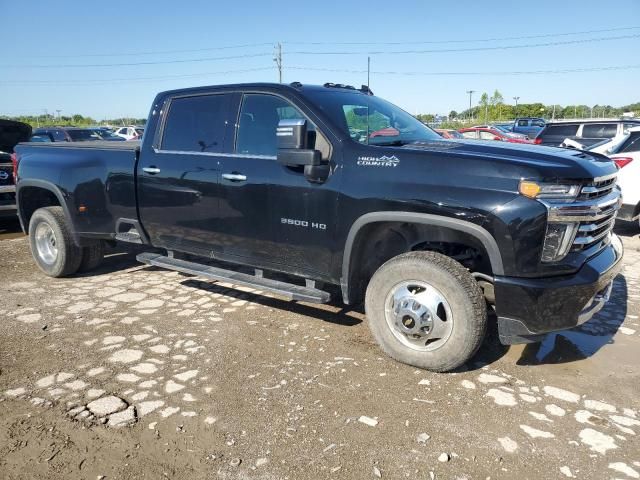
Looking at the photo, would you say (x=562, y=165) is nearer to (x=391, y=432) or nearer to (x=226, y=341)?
(x=391, y=432)

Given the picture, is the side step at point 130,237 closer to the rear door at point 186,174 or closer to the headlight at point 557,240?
the rear door at point 186,174

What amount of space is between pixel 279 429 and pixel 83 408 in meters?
1.22

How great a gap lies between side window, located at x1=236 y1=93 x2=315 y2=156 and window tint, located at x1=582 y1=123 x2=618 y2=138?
396 inches

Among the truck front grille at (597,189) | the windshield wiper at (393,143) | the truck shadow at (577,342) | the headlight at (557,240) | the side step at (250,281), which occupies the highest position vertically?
the windshield wiper at (393,143)

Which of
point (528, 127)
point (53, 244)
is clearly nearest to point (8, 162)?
point (53, 244)

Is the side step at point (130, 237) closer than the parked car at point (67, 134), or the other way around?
the side step at point (130, 237)

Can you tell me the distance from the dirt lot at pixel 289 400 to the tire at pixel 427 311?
18cm

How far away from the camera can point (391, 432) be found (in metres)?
2.82

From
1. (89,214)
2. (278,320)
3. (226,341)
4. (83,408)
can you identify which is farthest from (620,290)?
(89,214)

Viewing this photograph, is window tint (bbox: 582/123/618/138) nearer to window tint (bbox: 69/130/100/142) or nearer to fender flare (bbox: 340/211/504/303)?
fender flare (bbox: 340/211/504/303)

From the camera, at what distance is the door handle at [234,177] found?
13.5 ft

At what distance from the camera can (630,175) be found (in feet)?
25.2

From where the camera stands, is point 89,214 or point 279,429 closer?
point 279,429

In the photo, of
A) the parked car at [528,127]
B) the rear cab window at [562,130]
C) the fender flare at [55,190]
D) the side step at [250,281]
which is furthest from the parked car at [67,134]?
the parked car at [528,127]
